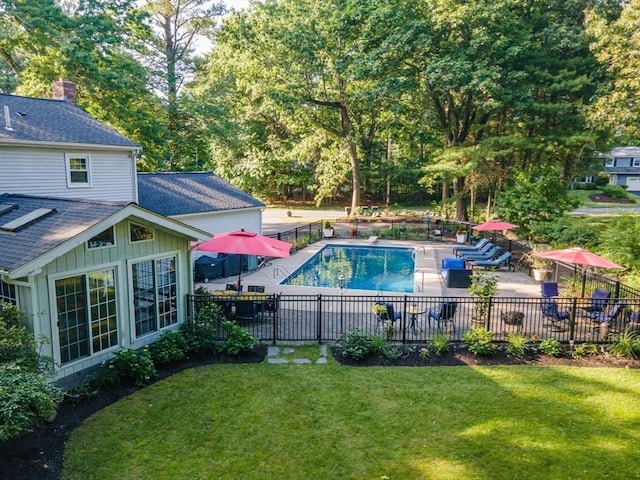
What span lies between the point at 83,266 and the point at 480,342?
8565 millimetres

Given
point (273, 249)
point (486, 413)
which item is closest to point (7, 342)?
point (273, 249)

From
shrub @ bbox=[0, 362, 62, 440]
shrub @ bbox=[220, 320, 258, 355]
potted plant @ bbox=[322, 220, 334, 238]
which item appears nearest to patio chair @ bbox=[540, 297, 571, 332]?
shrub @ bbox=[220, 320, 258, 355]

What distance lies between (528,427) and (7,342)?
8.43 meters

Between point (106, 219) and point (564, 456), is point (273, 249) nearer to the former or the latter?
point (106, 219)

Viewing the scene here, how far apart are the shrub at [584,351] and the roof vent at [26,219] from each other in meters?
11.9

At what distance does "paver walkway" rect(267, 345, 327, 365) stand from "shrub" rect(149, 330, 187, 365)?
6.42 ft

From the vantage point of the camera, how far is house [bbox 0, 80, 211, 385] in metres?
7.81

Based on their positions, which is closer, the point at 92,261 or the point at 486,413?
the point at 486,413

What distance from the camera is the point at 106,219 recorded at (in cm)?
833

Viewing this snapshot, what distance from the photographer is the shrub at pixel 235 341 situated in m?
10.1

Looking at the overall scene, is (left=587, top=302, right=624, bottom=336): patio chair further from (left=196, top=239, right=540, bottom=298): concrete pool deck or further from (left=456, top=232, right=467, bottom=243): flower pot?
(left=456, top=232, right=467, bottom=243): flower pot

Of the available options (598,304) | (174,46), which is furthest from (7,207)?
(174,46)

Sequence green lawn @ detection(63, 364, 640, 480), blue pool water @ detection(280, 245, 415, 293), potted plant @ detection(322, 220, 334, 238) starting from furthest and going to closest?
potted plant @ detection(322, 220, 334, 238), blue pool water @ detection(280, 245, 415, 293), green lawn @ detection(63, 364, 640, 480)

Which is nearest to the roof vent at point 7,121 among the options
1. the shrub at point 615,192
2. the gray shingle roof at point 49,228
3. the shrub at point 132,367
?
the gray shingle roof at point 49,228
